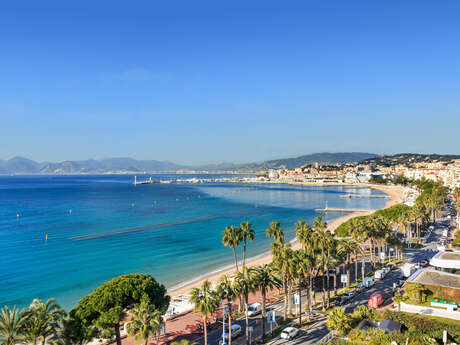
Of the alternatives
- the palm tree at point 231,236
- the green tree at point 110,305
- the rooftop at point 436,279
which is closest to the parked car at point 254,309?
the palm tree at point 231,236

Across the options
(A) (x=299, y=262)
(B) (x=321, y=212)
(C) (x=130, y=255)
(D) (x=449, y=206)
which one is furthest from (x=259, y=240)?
(D) (x=449, y=206)

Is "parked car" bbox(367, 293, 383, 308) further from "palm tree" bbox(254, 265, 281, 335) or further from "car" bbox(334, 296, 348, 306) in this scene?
"palm tree" bbox(254, 265, 281, 335)

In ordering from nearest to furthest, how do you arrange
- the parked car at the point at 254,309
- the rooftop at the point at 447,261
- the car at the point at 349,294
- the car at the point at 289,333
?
the car at the point at 289,333 → the parked car at the point at 254,309 → the car at the point at 349,294 → the rooftop at the point at 447,261

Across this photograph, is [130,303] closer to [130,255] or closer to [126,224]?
[130,255]

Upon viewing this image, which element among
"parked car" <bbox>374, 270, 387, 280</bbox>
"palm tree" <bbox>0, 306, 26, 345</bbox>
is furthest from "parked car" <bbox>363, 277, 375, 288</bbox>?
"palm tree" <bbox>0, 306, 26, 345</bbox>

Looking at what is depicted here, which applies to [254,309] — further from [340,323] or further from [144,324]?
[144,324]

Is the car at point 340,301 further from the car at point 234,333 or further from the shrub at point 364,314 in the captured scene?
the car at point 234,333
